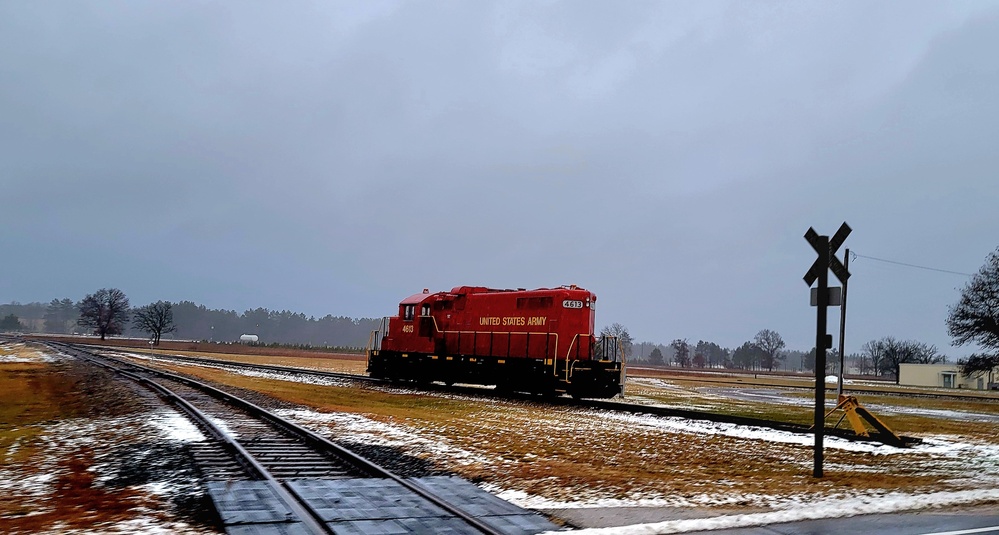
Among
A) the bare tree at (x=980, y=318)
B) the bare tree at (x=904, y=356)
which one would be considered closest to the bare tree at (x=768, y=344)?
the bare tree at (x=904, y=356)

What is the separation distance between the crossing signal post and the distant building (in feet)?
256

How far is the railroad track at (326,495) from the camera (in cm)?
709

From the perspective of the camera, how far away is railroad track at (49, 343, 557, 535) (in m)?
7.09

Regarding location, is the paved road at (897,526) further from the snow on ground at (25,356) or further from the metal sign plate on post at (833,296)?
the snow on ground at (25,356)

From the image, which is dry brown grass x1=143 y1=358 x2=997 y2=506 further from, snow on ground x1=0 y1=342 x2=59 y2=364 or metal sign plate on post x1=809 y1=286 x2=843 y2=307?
snow on ground x1=0 y1=342 x2=59 y2=364

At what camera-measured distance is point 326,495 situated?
845 cm

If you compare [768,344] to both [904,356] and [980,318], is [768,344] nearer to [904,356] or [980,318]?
[904,356]

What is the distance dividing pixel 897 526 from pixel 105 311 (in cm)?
14199

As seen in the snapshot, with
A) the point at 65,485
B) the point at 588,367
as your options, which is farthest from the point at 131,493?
the point at 588,367

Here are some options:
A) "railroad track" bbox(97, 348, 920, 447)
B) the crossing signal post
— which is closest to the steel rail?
the crossing signal post

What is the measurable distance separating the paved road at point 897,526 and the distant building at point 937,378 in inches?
3168

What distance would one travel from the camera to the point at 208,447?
11.8m

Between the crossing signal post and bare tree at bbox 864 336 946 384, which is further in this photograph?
bare tree at bbox 864 336 946 384

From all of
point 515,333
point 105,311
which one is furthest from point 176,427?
point 105,311
